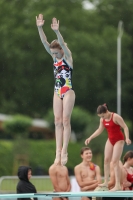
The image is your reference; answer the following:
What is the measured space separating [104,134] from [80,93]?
13.9 meters

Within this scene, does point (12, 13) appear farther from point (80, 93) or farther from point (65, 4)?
point (80, 93)

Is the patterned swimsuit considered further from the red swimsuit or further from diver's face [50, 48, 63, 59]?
the red swimsuit

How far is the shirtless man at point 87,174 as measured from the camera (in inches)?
572

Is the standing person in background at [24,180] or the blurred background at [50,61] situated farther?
the blurred background at [50,61]

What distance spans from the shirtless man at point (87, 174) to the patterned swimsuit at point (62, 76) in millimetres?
1839

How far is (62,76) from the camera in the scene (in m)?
13.0

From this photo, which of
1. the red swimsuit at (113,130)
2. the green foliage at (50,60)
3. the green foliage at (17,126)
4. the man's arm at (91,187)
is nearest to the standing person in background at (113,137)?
the red swimsuit at (113,130)

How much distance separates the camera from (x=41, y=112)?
2341 inches

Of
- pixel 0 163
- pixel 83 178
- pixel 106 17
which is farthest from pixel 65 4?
pixel 83 178

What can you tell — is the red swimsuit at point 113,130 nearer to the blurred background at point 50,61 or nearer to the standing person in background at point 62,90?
the standing person in background at point 62,90

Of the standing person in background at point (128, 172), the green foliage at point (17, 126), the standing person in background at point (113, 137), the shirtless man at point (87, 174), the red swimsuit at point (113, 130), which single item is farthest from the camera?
the green foliage at point (17, 126)

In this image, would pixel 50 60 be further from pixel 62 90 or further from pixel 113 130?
pixel 62 90

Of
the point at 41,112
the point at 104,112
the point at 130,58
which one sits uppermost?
the point at 130,58

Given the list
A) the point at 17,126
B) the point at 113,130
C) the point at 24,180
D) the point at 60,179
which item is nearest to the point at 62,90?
the point at 113,130
